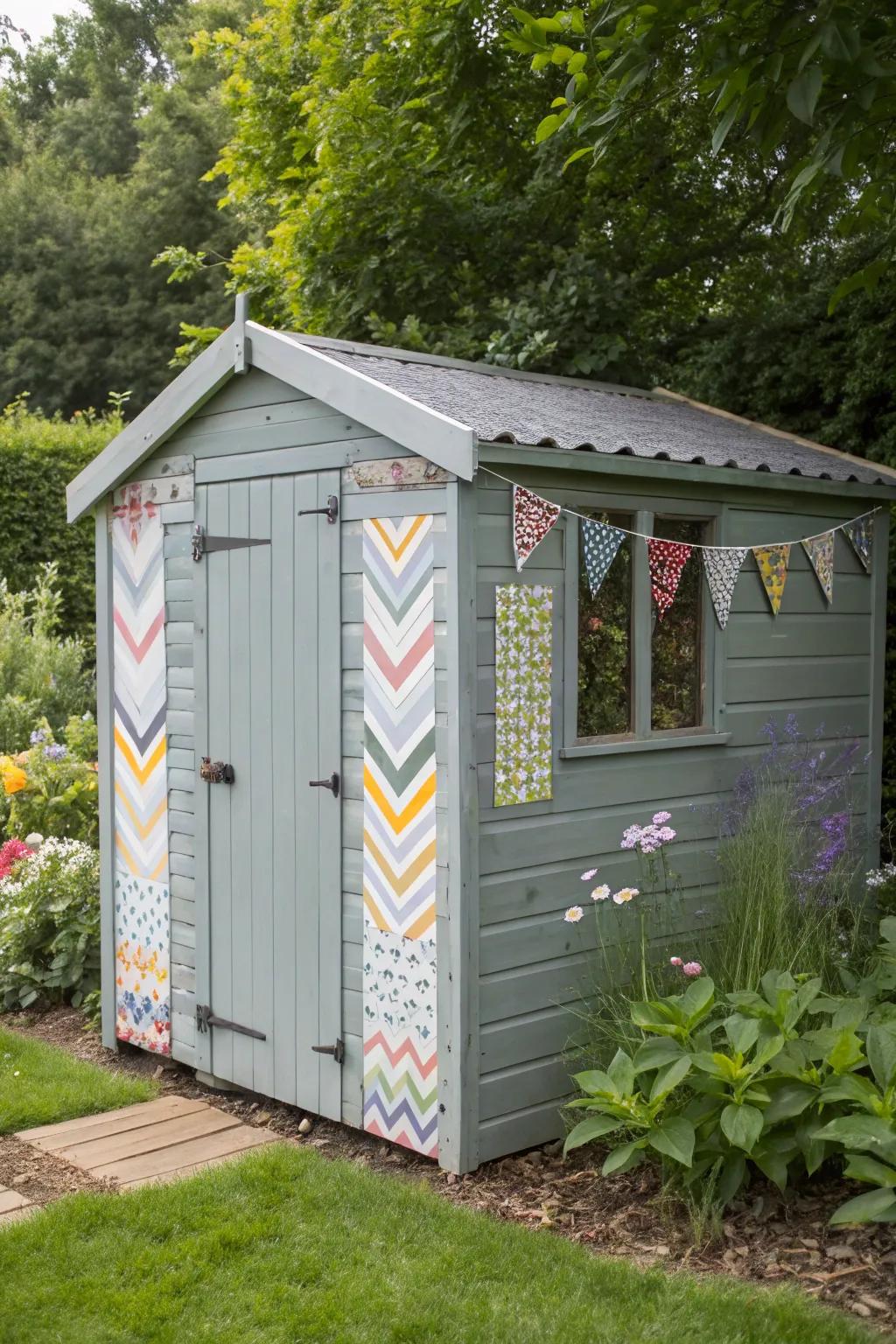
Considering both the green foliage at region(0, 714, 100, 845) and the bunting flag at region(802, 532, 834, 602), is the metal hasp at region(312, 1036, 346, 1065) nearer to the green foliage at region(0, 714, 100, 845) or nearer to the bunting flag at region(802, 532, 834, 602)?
the bunting flag at region(802, 532, 834, 602)

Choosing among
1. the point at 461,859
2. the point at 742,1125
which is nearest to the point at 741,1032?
the point at 742,1125

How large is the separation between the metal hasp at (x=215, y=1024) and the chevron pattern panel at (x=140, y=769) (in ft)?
0.89

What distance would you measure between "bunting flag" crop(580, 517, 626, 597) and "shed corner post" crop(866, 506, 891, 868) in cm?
182

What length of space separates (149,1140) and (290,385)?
2.75 metres

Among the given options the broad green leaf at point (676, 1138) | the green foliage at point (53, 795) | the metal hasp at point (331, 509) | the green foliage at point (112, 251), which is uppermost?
the green foliage at point (112, 251)

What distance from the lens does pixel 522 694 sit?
4230 mm

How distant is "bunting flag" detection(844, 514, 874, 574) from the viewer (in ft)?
18.3

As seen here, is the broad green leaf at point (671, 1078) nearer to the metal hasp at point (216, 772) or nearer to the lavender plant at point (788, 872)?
the lavender plant at point (788, 872)

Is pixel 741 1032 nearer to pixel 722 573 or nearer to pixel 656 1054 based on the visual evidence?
pixel 656 1054

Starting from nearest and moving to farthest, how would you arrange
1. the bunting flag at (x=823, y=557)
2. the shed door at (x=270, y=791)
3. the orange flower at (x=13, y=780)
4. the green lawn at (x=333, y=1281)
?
the green lawn at (x=333, y=1281) < the shed door at (x=270, y=791) < the bunting flag at (x=823, y=557) < the orange flower at (x=13, y=780)

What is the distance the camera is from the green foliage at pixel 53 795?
7.31 metres

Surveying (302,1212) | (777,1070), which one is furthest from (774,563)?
(302,1212)

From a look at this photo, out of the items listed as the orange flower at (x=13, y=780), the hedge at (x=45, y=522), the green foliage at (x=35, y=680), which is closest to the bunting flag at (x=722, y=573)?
the orange flower at (x=13, y=780)

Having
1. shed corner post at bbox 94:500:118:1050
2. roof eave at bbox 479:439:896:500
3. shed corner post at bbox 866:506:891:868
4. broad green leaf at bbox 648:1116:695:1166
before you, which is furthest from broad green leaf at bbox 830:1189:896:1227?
shed corner post at bbox 94:500:118:1050
